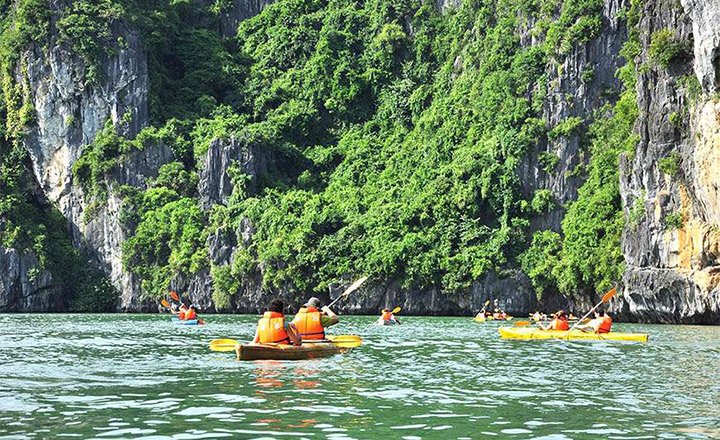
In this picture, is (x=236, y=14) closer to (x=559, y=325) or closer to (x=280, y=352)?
(x=559, y=325)

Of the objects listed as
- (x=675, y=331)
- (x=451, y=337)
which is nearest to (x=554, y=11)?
(x=675, y=331)

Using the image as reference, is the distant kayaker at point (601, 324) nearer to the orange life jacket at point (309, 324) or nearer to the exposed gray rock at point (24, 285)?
the orange life jacket at point (309, 324)

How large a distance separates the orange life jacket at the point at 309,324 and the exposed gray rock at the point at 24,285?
51.5m

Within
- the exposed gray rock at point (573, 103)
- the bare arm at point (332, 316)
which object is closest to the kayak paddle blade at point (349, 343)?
the bare arm at point (332, 316)

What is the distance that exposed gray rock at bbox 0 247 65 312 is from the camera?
7281 centimetres

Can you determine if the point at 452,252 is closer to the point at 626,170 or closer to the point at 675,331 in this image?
the point at 626,170

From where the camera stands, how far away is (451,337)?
1409 inches

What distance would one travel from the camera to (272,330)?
24.2 m

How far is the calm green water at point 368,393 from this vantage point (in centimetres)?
1370

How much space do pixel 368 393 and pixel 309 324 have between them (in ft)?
30.3

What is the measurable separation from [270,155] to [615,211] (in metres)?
31.4

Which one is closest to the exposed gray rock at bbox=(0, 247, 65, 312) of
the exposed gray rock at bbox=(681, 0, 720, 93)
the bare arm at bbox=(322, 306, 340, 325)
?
the bare arm at bbox=(322, 306, 340, 325)

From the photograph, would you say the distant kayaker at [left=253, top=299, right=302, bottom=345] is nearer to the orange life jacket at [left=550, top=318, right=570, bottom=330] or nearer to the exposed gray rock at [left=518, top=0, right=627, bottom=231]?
the orange life jacket at [left=550, top=318, right=570, bottom=330]

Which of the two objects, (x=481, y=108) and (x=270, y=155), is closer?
(x=481, y=108)
